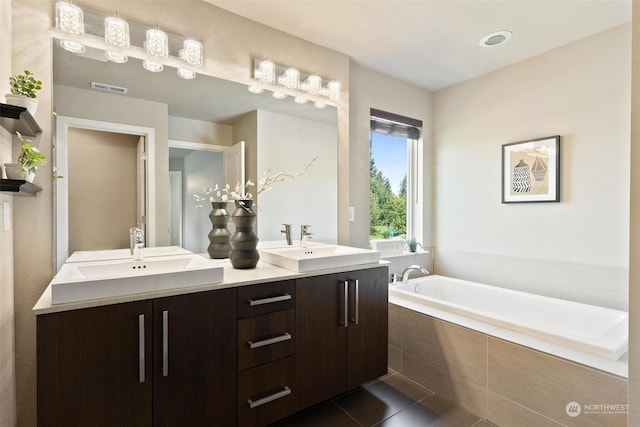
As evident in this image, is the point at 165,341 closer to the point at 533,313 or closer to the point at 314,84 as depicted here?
the point at 314,84

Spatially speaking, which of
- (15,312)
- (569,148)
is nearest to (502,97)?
(569,148)

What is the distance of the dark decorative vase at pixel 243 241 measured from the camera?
6.21 ft

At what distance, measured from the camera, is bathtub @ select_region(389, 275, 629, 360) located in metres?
1.75

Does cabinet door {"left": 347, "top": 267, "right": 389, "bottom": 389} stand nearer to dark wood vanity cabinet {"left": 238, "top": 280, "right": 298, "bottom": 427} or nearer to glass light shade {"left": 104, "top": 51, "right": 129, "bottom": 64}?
dark wood vanity cabinet {"left": 238, "top": 280, "right": 298, "bottom": 427}

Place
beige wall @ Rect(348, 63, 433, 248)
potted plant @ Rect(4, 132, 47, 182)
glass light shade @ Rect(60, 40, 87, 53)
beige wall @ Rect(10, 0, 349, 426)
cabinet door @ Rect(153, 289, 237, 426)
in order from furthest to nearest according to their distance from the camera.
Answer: beige wall @ Rect(348, 63, 433, 248)
glass light shade @ Rect(60, 40, 87, 53)
beige wall @ Rect(10, 0, 349, 426)
cabinet door @ Rect(153, 289, 237, 426)
potted plant @ Rect(4, 132, 47, 182)

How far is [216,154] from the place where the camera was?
212 cm

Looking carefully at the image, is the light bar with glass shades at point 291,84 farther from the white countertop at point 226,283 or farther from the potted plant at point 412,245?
the potted plant at point 412,245

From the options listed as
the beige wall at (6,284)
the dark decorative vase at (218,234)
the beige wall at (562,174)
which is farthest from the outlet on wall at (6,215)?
the beige wall at (562,174)

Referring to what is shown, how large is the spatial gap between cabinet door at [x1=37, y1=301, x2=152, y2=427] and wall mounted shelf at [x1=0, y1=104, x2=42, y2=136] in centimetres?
76

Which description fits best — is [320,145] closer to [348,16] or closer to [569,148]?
[348,16]

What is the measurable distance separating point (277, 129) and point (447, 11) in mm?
1413

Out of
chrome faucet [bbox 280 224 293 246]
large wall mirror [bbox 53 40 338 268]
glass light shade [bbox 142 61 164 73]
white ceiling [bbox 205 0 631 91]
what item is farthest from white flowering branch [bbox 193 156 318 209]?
white ceiling [bbox 205 0 631 91]

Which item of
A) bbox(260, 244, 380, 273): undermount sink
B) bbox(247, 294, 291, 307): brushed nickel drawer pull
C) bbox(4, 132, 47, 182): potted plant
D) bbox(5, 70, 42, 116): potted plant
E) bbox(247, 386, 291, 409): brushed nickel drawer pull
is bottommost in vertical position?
bbox(247, 386, 291, 409): brushed nickel drawer pull

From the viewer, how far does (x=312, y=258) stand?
6.09 ft
